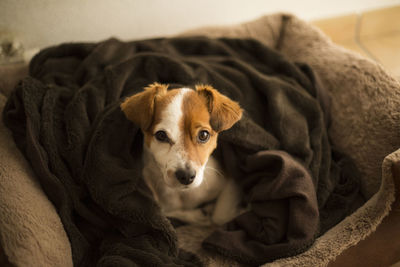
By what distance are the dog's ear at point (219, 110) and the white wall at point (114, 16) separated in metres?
1.09

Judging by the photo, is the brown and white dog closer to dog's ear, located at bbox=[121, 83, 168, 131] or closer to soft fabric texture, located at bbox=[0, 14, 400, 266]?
dog's ear, located at bbox=[121, 83, 168, 131]

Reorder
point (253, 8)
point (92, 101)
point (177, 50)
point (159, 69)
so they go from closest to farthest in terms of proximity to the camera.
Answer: point (92, 101) → point (159, 69) → point (177, 50) → point (253, 8)

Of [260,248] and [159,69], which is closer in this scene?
[260,248]

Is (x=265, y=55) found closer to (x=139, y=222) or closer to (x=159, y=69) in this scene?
(x=159, y=69)

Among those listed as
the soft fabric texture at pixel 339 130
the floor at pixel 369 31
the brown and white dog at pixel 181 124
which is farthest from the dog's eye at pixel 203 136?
the floor at pixel 369 31

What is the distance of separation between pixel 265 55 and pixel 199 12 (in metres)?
0.70

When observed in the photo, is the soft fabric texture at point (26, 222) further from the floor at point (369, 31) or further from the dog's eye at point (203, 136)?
the floor at point (369, 31)

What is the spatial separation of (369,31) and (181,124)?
2292 millimetres

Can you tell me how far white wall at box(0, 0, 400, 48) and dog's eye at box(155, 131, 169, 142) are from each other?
117cm

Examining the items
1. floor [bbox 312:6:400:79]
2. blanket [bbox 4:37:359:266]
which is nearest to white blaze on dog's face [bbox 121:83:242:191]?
blanket [bbox 4:37:359:266]

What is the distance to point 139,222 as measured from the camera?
137 centimetres

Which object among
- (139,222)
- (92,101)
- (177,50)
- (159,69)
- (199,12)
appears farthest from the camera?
(199,12)

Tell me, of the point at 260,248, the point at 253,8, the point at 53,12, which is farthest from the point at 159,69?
the point at 253,8

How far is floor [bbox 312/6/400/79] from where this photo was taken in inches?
105
